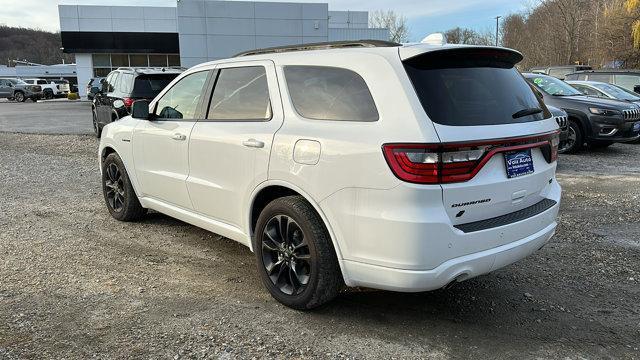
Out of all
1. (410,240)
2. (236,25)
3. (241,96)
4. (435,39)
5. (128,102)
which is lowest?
(410,240)

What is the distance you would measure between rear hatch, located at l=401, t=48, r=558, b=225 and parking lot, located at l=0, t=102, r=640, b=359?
33.4 inches

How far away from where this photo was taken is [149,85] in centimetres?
1121

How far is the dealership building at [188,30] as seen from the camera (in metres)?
32.5

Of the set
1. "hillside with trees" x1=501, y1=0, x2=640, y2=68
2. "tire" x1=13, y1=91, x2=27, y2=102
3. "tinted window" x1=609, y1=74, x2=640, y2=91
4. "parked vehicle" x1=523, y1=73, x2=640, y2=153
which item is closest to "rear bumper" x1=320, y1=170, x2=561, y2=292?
"parked vehicle" x1=523, y1=73, x2=640, y2=153

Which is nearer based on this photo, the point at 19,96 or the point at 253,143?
the point at 253,143

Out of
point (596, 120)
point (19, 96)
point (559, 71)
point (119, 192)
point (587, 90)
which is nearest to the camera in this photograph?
point (119, 192)

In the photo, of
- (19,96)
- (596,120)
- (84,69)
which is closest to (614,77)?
(596,120)

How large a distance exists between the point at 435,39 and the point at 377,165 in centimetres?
126

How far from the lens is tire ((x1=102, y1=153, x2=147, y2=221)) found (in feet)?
18.3

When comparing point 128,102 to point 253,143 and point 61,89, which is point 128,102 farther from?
point 61,89

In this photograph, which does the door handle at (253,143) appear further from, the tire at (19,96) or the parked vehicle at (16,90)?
the tire at (19,96)

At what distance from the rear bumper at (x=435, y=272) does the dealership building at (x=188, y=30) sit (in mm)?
30685

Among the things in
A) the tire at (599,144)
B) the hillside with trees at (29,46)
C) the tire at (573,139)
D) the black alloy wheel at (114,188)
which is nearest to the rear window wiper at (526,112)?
the black alloy wheel at (114,188)

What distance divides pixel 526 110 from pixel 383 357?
72.9 inches
